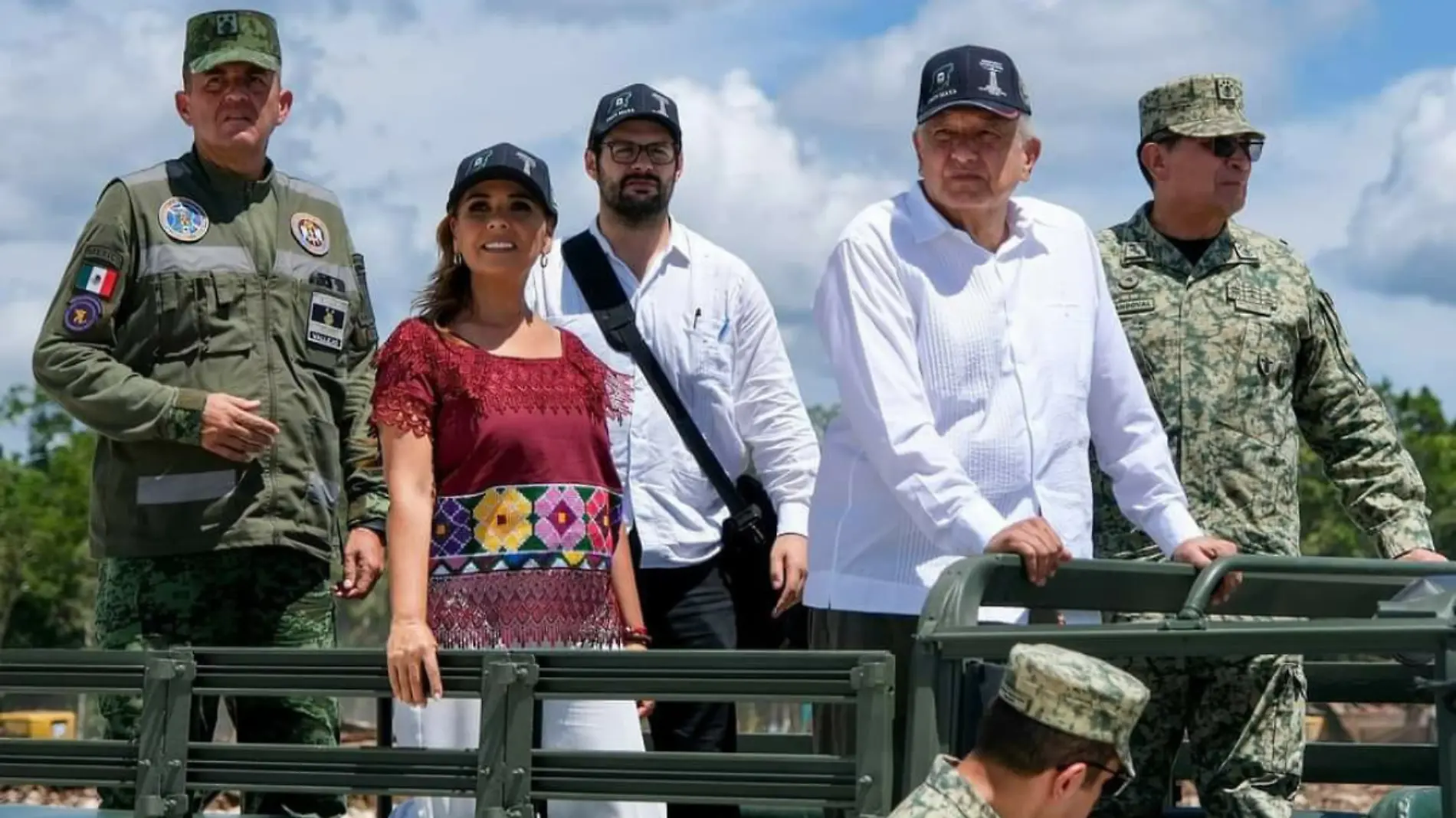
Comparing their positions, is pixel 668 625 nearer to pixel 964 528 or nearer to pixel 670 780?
pixel 964 528

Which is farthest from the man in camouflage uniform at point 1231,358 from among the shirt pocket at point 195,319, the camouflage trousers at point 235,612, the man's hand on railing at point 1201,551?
the shirt pocket at point 195,319

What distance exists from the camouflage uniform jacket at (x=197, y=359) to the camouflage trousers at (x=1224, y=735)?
173 cm

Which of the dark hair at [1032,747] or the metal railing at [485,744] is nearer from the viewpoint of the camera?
the dark hair at [1032,747]

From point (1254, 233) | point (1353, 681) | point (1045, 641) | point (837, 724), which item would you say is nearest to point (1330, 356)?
point (1254, 233)

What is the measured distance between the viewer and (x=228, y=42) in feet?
16.8

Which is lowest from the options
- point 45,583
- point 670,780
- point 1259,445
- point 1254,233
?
point 670,780

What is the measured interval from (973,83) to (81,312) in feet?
6.36

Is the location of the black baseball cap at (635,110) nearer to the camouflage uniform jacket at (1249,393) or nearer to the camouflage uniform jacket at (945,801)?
the camouflage uniform jacket at (1249,393)

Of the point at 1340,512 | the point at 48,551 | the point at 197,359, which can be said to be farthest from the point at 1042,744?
the point at 48,551

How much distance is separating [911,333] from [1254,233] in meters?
1.44

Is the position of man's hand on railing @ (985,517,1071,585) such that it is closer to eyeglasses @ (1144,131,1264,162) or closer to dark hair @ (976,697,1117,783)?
dark hair @ (976,697,1117,783)

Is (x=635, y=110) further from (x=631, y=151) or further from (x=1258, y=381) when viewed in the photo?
(x=1258, y=381)

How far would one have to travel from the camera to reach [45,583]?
182ft

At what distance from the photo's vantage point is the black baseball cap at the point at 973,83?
14.1ft
